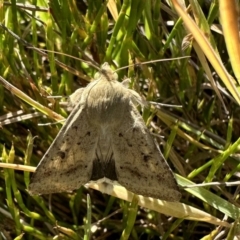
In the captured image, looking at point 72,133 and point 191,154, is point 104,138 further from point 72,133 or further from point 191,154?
point 191,154

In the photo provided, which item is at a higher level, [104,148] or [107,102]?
[107,102]

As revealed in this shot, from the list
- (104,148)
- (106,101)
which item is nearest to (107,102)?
(106,101)

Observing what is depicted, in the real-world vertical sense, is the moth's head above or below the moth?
above

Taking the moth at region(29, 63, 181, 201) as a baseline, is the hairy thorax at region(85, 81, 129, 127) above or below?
above

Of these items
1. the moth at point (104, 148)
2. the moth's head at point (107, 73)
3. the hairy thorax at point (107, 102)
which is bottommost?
the moth at point (104, 148)

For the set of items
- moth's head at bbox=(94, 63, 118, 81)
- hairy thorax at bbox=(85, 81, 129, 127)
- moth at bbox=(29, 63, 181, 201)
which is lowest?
moth at bbox=(29, 63, 181, 201)

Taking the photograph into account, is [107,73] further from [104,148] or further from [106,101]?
[104,148]
